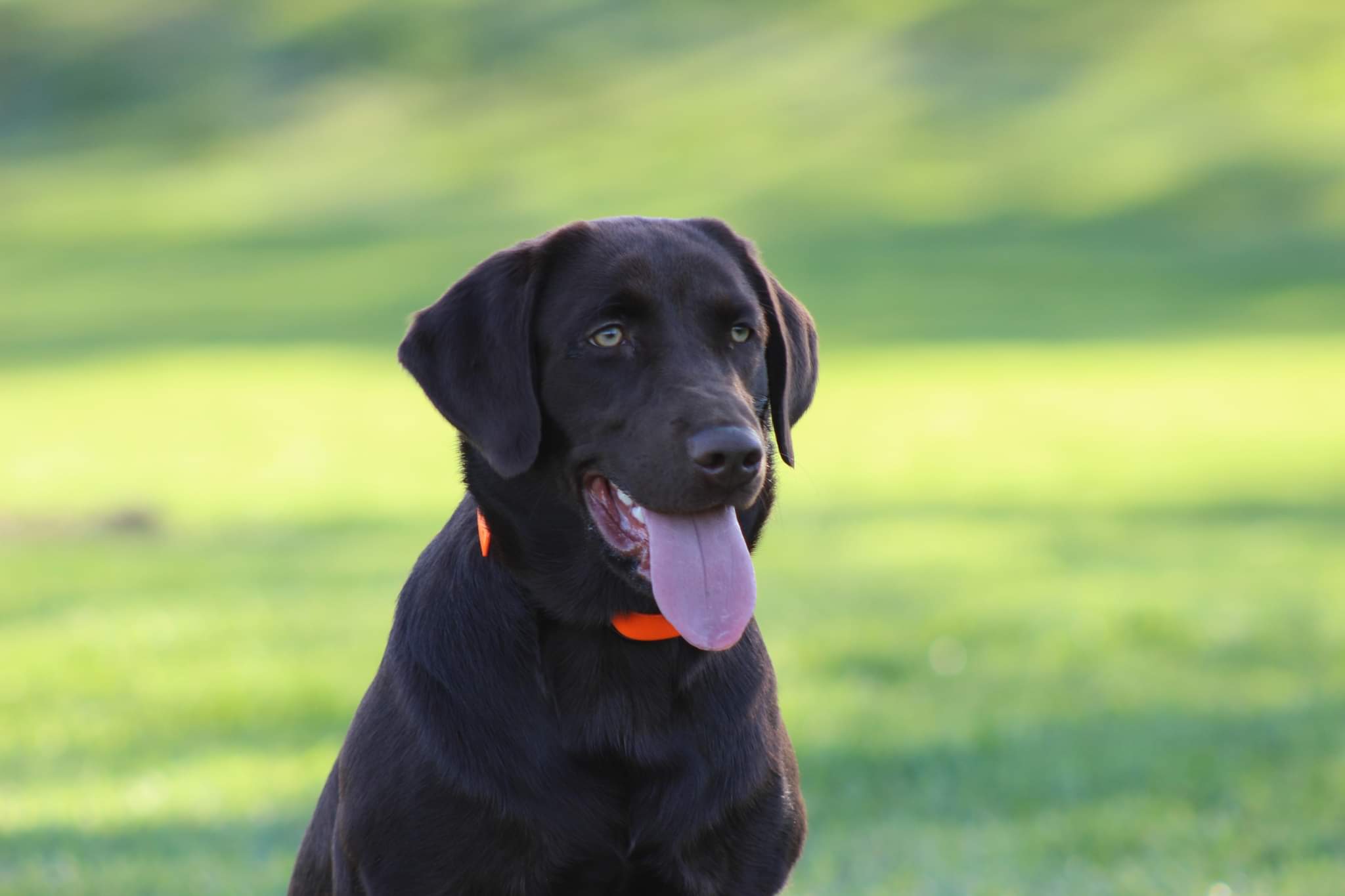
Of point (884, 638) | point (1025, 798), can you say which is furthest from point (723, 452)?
point (884, 638)

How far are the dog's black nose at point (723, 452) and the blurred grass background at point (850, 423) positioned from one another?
2.19 metres

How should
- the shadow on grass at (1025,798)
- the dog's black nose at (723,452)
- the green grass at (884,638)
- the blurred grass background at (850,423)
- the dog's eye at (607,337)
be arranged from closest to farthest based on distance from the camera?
the dog's black nose at (723,452) < the dog's eye at (607,337) < the shadow on grass at (1025,798) < the green grass at (884,638) < the blurred grass background at (850,423)

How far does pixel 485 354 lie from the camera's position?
380cm

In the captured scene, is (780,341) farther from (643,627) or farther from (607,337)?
(643,627)

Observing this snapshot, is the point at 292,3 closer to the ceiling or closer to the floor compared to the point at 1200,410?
closer to the ceiling

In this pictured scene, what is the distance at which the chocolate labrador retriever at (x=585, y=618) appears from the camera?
3576mm

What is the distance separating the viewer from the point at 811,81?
58312 millimetres

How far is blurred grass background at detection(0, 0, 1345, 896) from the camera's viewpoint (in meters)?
6.40

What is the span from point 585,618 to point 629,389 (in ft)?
1.65

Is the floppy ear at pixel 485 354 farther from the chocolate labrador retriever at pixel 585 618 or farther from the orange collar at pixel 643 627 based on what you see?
the orange collar at pixel 643 627

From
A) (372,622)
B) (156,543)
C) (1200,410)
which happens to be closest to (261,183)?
(1200,410)

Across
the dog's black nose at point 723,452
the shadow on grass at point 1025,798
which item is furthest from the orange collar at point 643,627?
the shadow on grass at point 1025,798

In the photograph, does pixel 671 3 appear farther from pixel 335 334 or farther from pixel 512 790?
pixel 512 790

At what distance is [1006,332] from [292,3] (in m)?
50.0
